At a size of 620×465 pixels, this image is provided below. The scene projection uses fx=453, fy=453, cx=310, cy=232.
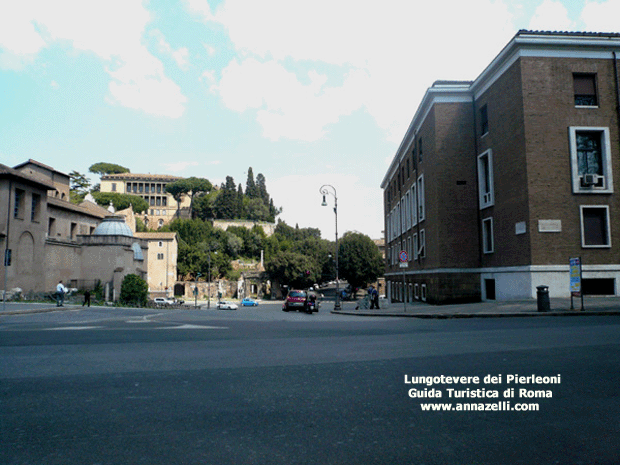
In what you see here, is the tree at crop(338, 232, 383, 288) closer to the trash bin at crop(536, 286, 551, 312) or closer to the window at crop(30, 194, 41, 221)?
the window at crop(30, 194, 41, 221)

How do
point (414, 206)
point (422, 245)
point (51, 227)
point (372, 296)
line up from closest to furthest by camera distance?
point (372, 296) → point (422, 245) → point (414, 206) → point (51, 227)

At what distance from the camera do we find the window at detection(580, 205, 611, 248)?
2250 cm

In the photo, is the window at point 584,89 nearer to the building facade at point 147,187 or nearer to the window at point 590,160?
the window at point 590,160

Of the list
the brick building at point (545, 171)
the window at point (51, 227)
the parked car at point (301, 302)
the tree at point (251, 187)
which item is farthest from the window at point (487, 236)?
the tree at point (251, 187)

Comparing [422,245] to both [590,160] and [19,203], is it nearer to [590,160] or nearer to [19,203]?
[590,160]

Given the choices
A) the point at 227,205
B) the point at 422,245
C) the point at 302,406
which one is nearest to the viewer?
the point at 302,406

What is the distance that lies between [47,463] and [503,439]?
3487mm

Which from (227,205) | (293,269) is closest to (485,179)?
(293,269)

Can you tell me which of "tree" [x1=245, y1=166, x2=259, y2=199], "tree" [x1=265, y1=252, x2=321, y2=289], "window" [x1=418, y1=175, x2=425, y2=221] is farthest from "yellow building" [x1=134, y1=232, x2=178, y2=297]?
"window" [x1=418, y1=175, x2=425, y2=221]

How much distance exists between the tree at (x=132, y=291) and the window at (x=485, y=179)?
31.0 meters

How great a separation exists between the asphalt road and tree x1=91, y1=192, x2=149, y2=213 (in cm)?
11603

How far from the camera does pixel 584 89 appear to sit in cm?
2369

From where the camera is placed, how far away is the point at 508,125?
969 inches

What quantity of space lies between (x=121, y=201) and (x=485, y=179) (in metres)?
107
